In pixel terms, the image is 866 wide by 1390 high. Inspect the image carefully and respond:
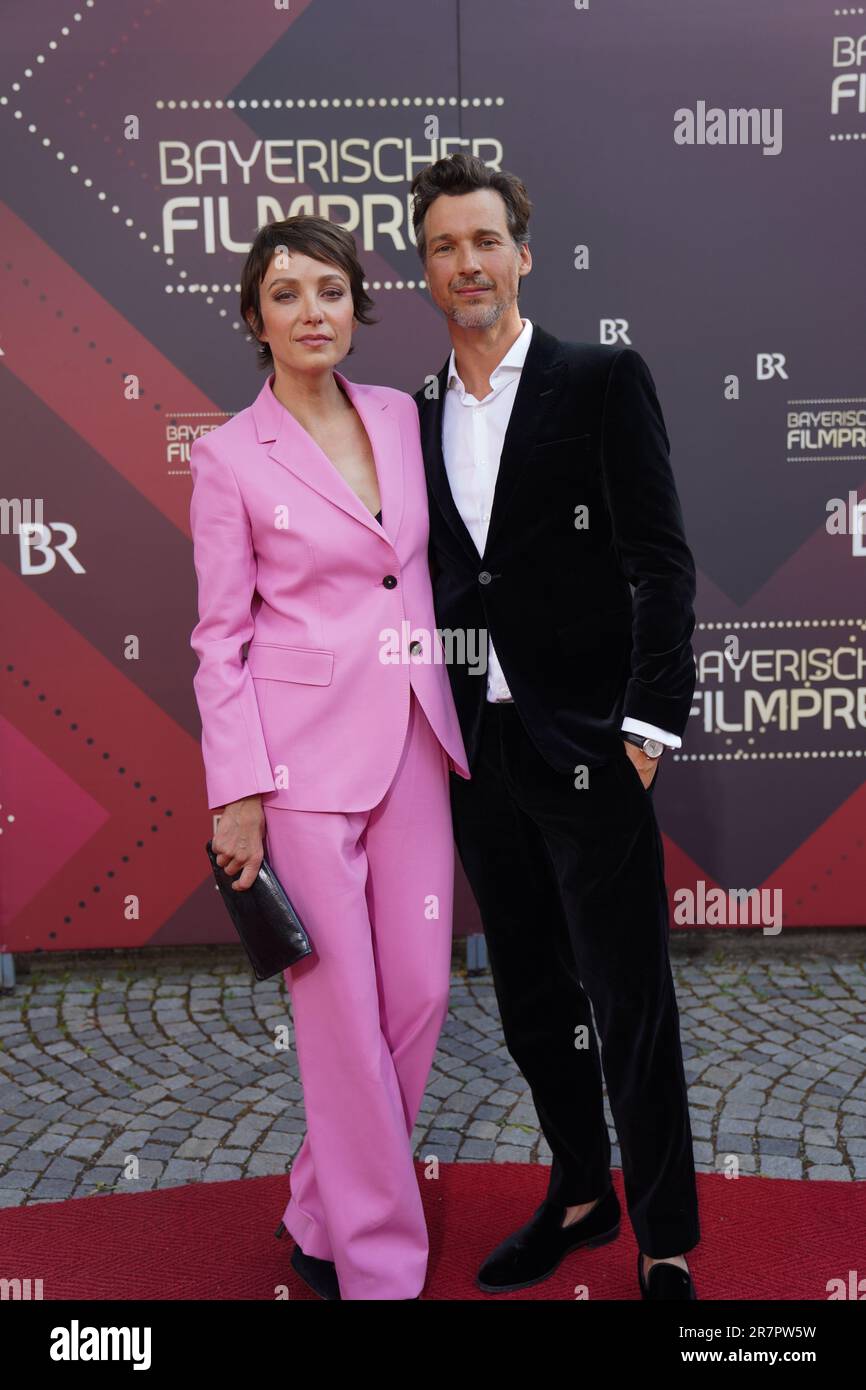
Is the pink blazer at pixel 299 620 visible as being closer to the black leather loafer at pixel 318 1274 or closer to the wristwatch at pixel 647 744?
the wristwatch at pixel 647 744

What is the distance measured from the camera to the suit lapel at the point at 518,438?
8.59 ft

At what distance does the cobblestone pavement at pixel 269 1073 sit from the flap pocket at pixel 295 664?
5.31 feet

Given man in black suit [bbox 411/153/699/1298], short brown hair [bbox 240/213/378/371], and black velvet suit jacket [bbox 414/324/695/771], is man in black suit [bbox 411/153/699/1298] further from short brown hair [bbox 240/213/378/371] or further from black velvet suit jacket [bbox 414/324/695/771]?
short brown hair [bbox 240/213/378/371]

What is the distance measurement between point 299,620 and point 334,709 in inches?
8.1

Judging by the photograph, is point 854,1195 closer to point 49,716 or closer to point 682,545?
point 682,545

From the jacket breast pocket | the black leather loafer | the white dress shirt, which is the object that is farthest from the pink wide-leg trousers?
the jacket breast pocket

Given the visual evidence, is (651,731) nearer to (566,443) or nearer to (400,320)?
(566,443)

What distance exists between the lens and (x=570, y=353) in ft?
8.77

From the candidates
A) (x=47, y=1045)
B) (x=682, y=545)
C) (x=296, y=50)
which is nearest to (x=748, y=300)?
(x=296, y=50)

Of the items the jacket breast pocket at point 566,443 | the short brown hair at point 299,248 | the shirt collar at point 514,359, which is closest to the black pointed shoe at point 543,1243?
the jacket breast pocket at point 566,443

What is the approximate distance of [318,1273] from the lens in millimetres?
2812

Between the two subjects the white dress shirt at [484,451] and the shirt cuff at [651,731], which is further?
the white dress shirt at [484,451]

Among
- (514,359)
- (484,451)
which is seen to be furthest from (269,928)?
(514,359)
